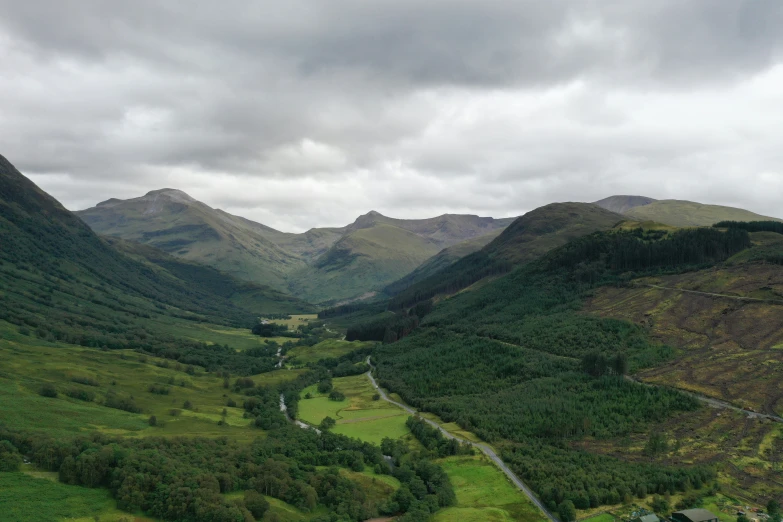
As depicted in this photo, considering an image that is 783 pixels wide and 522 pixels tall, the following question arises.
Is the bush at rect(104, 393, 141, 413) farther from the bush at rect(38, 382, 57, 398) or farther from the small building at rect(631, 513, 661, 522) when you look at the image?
the small building at rect(631, 513, 661, 522)

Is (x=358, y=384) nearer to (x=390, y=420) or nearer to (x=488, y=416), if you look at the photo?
(x=390, y=420)

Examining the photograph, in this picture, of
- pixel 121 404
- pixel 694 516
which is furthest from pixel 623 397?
pixel 121 404

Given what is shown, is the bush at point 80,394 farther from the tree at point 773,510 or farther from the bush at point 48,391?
the tree at point 773,510

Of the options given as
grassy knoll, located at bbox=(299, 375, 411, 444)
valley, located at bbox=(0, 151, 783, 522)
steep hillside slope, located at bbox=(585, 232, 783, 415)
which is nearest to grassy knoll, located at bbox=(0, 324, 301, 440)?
valley, located at bbox=(0, 151, 783, 522)

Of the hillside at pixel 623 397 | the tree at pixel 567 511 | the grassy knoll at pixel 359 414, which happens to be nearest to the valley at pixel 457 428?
the tree at pixel 567 511

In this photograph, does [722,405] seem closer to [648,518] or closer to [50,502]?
[648,518]

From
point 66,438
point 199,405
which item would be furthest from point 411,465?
point 199,405
